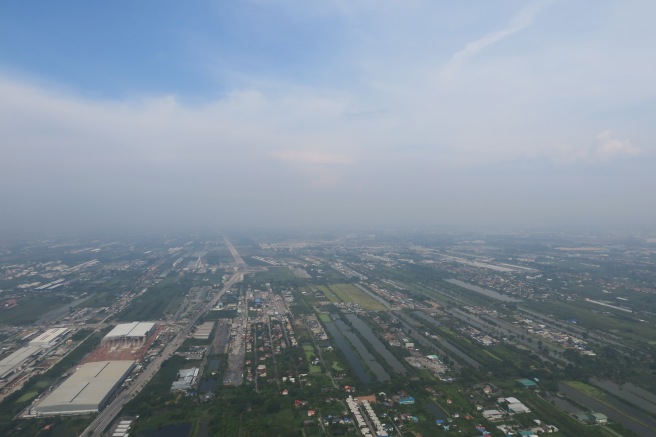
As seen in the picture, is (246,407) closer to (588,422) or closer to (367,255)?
(588,422)

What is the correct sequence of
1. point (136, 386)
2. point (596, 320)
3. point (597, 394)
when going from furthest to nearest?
point (596, 320)
point (136, 386)
point (597, 394)

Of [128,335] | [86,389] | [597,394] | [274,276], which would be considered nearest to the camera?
[86,389]

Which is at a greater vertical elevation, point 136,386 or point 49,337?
point 49,337

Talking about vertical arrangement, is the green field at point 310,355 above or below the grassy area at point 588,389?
above

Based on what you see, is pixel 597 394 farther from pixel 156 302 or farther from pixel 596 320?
pixel 156 302

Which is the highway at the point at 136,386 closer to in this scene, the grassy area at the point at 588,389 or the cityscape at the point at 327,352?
the cityscape at the point at 327,352

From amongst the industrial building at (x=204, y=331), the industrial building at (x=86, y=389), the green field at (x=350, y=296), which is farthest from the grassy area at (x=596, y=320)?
the industrial building at (x=86, y=389)

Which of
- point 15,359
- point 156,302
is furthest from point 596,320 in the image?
point 15,359
